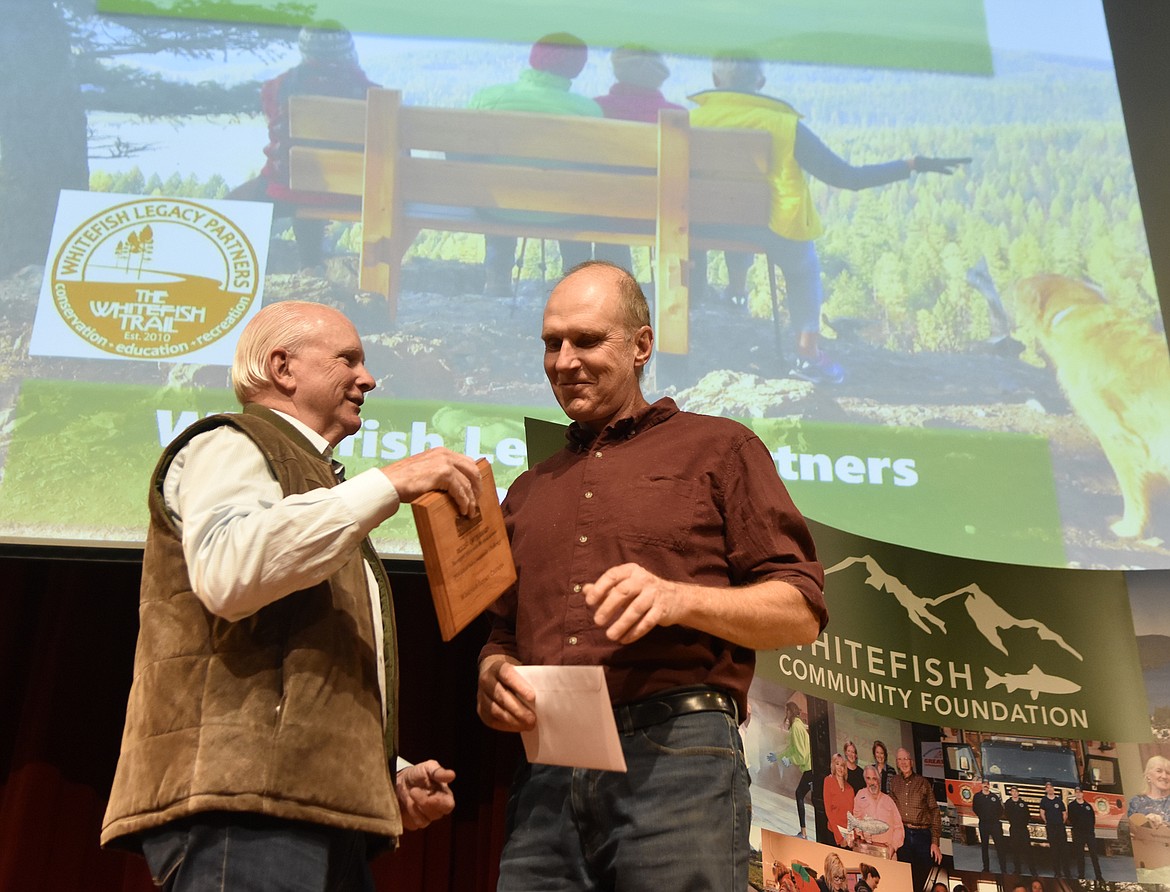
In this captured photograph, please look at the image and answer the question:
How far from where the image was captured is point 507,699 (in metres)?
1.55

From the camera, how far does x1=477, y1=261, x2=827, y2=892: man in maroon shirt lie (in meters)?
1.48

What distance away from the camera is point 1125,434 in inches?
132

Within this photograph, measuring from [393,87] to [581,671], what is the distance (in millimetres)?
2582

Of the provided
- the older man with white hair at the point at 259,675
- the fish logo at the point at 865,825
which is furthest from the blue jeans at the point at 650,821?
the fish logo at the point at 865,825

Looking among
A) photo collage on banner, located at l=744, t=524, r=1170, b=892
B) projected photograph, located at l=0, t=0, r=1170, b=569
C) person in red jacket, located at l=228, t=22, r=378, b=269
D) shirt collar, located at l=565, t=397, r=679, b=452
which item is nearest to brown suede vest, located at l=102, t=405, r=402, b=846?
shirt collar, located at l=565, t=397, r=679, b=452

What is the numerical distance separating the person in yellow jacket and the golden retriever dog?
0.57 metres

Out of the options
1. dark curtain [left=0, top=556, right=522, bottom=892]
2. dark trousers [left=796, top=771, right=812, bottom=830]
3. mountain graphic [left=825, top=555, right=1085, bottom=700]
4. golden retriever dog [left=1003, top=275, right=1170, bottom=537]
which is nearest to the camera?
dark trousers [left=796, top=771, right=812, bottom=830]

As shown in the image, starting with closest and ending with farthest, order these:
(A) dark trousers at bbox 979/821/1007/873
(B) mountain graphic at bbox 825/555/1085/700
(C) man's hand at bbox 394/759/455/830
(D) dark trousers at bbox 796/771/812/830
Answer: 1. (C) man's hand at bbox 394/759/455/830
2. (D) dark trousers at bbox 796/771/812/830
3. (A) dark trousers at bbox 979/821/1007/873
4. (B) mountain graphic at bbox 825/555/1085/700

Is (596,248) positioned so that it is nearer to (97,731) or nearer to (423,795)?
(423,795)

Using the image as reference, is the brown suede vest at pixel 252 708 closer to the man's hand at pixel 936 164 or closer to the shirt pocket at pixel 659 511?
the shirt pocket at pixel 659 511

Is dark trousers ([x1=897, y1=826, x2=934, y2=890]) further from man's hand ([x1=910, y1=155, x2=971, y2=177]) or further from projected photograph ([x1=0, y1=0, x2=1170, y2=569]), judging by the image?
man's hand ([x1=910, y1=155, x2=971, y2=177])

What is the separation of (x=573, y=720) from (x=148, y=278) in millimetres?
2244

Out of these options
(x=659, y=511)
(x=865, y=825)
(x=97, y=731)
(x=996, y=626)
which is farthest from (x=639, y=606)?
(x=97, y=731)

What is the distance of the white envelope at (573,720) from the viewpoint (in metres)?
1.40
